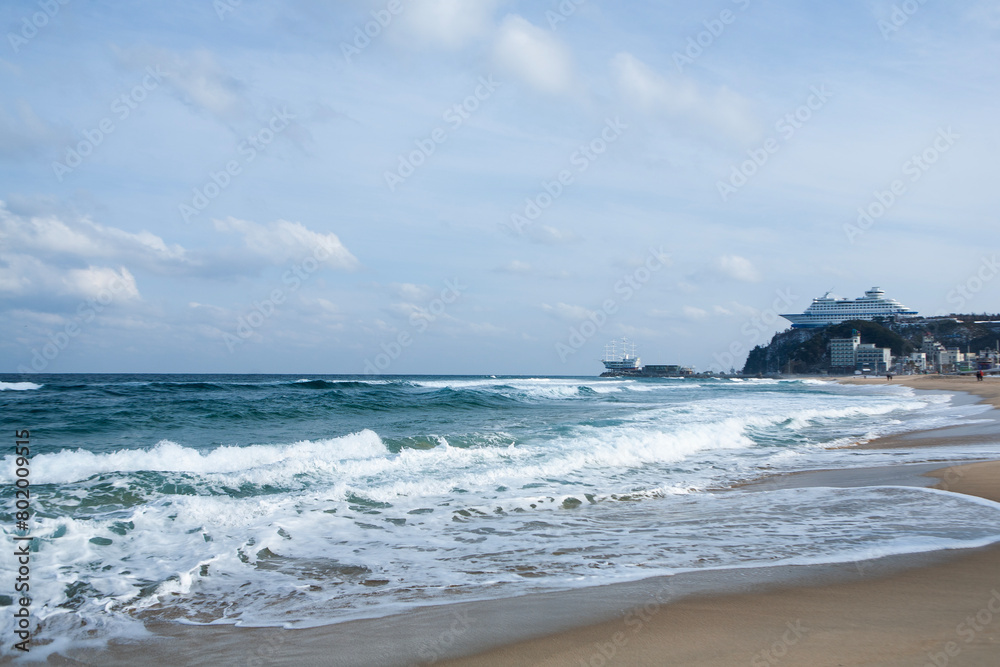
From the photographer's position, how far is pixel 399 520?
688cm

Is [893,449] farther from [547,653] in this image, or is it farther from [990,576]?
[547,653]

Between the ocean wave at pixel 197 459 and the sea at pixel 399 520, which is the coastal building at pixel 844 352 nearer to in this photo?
the sea at pixel 399 520

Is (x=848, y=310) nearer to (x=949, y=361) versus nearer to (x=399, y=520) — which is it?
(x=949, y=361)

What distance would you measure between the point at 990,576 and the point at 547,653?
3.40 meters

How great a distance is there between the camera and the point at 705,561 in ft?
16.4

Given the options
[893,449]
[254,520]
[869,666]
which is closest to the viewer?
[869,666]

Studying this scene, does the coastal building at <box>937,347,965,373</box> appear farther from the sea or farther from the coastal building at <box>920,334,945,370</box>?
the sea

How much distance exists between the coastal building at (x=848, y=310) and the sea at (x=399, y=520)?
148m

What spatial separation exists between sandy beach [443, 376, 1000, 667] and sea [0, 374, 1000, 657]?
734 mm

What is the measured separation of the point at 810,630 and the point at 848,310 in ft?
534

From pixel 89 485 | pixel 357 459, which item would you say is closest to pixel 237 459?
pixel 357 459

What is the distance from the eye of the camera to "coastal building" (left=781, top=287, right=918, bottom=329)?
5679 inches

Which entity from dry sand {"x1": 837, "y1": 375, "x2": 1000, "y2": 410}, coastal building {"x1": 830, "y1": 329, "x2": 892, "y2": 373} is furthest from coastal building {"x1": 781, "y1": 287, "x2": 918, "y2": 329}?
dry sand {"x1": 837, "y1": 375, "x2": 1000, "y2": 410}

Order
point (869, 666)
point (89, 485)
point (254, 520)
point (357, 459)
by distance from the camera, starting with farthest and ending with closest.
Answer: point (357, 459) → point (89, 485) → point (254, 520) → point (869, 666)
